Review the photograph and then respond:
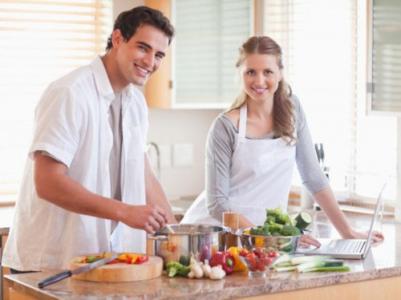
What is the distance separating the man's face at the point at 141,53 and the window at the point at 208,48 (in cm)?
175

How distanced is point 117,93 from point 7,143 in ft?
5.56

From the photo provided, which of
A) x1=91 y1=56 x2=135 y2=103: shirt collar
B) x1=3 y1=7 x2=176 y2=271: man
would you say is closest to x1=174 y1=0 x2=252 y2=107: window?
x1=3 y1=7 x2=176 y2=271: man

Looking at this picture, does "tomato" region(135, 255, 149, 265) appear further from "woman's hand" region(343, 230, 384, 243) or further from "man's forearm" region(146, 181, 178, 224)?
"woman's hand" region(343, 230, 384, 243)

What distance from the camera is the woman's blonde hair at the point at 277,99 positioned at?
334cm

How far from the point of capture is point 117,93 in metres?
3.03

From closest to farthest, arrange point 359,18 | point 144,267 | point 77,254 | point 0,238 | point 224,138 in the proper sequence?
1. point 144,267
2. point 77,254
3. point 224,138
4. point 0,238
5. point 359,18

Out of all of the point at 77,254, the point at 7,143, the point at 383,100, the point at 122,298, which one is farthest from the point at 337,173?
the point at 122,298

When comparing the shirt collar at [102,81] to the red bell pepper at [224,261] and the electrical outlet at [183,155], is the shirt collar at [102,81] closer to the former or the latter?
the red bell pepper at [224,261]

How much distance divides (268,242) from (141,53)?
717 millimetres

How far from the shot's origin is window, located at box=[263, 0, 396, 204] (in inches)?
176

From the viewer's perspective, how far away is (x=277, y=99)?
11.1 ft

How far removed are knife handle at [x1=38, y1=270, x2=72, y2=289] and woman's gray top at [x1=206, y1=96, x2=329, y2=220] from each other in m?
0.89

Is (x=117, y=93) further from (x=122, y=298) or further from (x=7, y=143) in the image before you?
(x=7, y=143)

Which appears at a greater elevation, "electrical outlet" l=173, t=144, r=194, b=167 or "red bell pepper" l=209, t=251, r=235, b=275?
"electrical outlet" l=173, t=144, r=194, b=167
